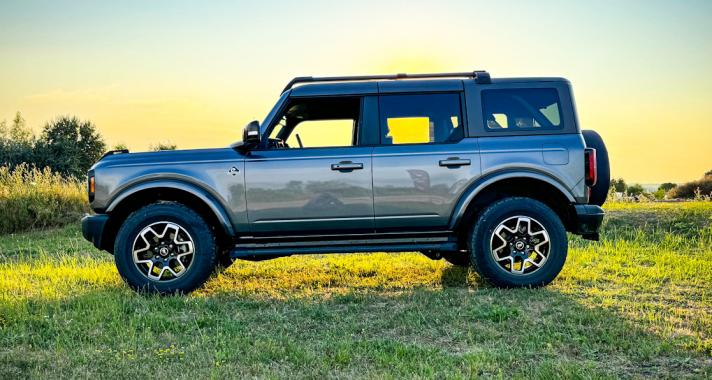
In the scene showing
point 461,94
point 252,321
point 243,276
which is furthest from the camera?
point 243,276

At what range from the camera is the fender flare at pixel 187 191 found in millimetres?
6750

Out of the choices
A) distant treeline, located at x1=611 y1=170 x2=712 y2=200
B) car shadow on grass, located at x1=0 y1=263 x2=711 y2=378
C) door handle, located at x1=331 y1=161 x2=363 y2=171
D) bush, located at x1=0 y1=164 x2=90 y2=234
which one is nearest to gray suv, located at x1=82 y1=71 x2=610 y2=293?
door handle, located at x1=331 y1=161 x2=363 y2=171

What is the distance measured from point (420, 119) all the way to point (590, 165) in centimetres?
173

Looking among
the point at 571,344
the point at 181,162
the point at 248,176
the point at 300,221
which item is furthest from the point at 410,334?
the point at 181,162

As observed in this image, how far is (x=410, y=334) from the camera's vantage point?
5305 millimetres

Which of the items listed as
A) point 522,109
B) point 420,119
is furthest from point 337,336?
point 522,109

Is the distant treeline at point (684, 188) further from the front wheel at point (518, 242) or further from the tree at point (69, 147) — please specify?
the tree at point (69, 147)

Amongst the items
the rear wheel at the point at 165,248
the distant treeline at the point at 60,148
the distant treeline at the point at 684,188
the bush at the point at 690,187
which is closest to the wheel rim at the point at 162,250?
the rear wheel at the point at 165,248

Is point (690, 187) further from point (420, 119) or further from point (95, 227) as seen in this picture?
point (95, 227)

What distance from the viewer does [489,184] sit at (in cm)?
679

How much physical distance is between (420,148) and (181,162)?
2.37 meters

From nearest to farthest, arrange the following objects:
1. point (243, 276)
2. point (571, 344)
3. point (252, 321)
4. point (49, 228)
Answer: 1. point (571, 344)
2. point (252, 321)
3. point (243, 276)
4. point (49, 228)

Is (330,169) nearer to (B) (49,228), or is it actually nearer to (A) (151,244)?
(A) (151,244)

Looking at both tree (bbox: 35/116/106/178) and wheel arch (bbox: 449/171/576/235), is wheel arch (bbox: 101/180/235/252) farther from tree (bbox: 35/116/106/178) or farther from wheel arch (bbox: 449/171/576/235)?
tree (bbox: 35/116/106/178)
